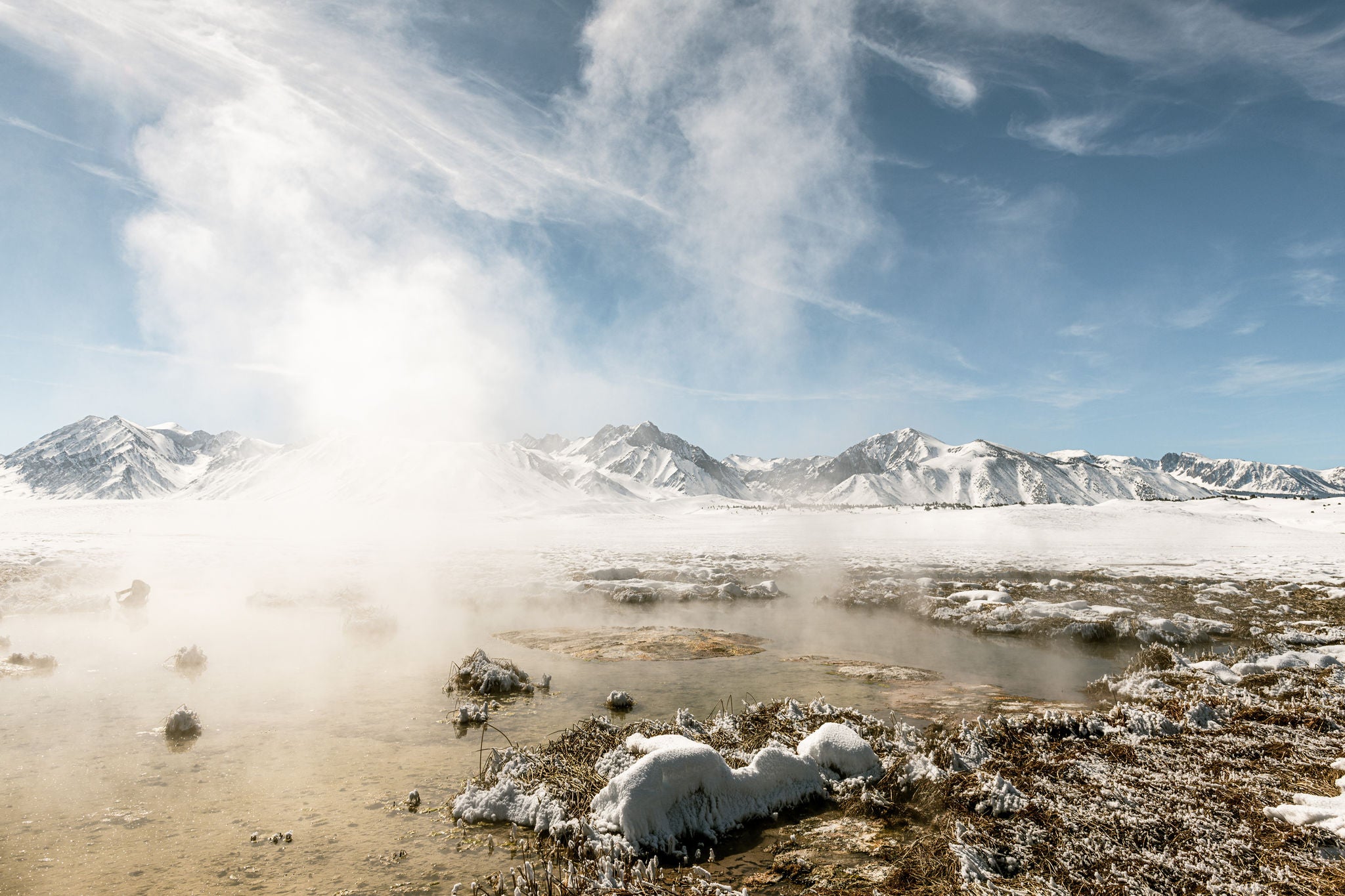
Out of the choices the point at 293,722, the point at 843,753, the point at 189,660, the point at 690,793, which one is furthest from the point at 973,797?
the point at 189,660

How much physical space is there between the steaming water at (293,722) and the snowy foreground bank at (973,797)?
1.15 m

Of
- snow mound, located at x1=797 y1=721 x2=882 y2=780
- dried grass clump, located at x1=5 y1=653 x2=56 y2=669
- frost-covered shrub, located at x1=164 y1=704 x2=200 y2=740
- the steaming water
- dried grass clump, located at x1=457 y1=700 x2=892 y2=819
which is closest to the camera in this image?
the steaming water

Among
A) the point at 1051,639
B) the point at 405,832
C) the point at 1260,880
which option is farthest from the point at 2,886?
the point at 1051,639

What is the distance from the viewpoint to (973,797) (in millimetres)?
6082

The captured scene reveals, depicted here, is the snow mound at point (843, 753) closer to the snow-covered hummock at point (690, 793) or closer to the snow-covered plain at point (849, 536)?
the snow-covered hummock at point (690, 793)

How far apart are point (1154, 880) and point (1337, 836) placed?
1853 millimetres

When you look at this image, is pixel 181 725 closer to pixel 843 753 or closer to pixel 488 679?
pixel 488 679

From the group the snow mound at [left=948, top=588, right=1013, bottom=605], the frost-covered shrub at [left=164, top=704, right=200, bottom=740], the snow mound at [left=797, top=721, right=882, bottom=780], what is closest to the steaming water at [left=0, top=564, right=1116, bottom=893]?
the frost-covered shrub at [left=164, top=704, right=200, bottom=740]

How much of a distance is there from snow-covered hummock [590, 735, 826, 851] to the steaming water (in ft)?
3.82

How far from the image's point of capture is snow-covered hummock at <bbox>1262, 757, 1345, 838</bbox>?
5098 millimetres

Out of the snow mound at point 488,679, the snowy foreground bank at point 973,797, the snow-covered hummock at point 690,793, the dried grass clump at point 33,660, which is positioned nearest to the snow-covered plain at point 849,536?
the dried grass clump at point 33,660

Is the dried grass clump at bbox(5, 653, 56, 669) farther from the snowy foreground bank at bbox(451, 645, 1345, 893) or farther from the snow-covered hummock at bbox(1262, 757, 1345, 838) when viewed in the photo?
the snow-covered hummock at bbox(1262, 757, 1345, 838)

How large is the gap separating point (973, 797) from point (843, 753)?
146cm

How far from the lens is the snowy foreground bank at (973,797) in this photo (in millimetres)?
4793
